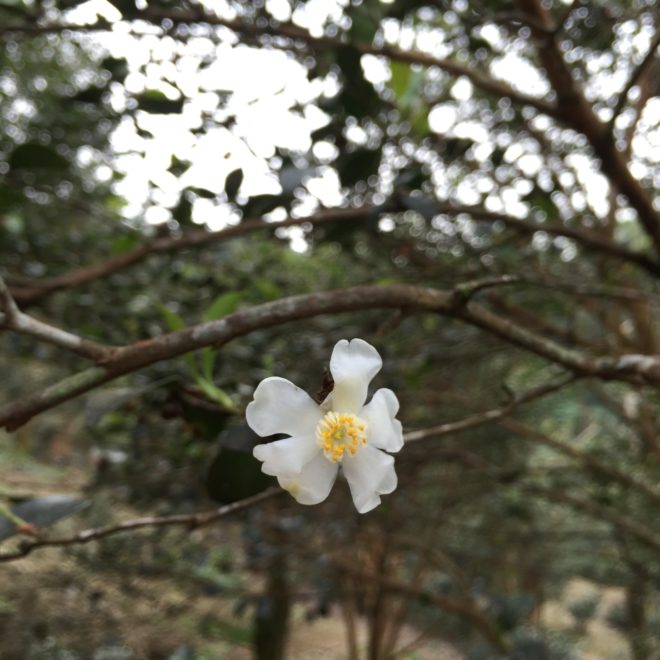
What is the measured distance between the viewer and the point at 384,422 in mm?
436

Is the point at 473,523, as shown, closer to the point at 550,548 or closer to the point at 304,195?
the point at 550,548

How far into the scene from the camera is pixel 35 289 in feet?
3.31

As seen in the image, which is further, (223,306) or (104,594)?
(104,594)

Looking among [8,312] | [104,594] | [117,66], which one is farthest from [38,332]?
[104,594]

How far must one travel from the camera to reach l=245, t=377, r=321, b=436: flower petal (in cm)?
43

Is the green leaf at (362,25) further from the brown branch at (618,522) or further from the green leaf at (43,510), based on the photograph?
the brown branch at (618,522)

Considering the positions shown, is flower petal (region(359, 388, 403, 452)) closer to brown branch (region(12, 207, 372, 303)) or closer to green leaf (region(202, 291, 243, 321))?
green leaf (region(202, 291, 243, 321))

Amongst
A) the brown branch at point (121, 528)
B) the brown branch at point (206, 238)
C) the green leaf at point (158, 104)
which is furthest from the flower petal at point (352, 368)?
the green leaf at point (158, 104)

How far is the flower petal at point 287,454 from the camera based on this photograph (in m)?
0.43

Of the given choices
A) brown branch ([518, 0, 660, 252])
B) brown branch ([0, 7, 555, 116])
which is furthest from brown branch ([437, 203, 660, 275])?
brown branch ([0, 7, 555, 116])

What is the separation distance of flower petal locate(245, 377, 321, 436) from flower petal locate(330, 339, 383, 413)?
0.02 meters

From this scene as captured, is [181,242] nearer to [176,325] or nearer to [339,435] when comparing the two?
[176,325]

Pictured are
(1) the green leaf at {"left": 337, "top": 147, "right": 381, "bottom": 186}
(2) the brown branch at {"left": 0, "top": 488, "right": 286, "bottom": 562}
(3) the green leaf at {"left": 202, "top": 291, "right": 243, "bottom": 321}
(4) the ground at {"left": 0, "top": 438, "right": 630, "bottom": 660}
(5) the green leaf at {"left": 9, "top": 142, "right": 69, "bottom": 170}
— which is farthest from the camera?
(4) the ground at {"left": 0, "top": 438, "right": 630, "bottom": 660}

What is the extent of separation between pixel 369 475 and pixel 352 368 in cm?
8
